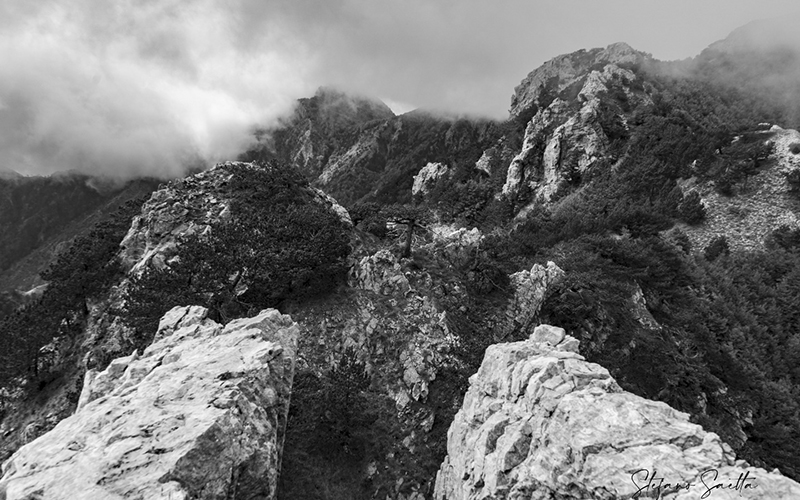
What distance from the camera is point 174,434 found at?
24.3ft

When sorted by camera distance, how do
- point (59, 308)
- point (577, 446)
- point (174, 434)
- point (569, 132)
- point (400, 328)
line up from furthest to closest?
point (569, 132) < point (59, 308) < point (400, 328) < point (174, 434) < point (577, 446)

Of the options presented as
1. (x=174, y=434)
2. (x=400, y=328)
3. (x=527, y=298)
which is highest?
(x=400, y=328)

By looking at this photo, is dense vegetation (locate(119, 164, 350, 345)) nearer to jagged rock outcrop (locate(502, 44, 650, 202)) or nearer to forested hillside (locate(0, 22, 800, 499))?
forested hillside (locate(0, 22, 800, 499))

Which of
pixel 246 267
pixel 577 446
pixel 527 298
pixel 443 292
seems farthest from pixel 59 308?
pixel 577 446

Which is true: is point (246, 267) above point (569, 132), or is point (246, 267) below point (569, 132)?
below

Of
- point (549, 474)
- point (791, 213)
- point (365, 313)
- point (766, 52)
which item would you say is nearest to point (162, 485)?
point (549, 474)

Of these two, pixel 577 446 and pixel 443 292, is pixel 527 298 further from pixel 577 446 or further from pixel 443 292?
pixel 577 446

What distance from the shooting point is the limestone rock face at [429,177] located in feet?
252

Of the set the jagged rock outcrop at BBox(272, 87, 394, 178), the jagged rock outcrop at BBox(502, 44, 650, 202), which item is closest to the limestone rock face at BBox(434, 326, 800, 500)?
the jagged rock outcrop at BBox(502, 44, 650, 202)

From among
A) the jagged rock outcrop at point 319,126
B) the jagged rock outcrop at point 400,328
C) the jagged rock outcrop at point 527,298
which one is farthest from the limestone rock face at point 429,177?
the jagged rock outcrop at point 319,126

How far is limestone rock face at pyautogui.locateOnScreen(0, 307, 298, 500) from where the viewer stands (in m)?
6.50

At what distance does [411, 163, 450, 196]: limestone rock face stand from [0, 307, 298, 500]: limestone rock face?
68822 mm

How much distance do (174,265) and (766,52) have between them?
116 meters

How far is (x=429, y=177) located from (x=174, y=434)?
74819mm
